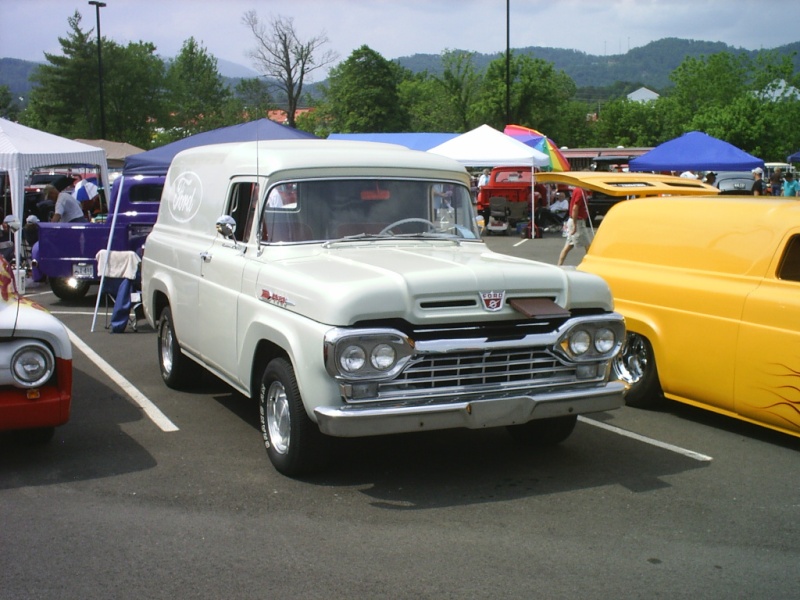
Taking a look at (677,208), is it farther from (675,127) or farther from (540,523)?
(675,127)

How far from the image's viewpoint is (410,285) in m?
5.28

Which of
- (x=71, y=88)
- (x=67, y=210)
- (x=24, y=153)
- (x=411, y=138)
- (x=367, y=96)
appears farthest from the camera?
(x=367, y=96)

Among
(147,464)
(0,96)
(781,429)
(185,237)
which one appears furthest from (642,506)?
(0,96)

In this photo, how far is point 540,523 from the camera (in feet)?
16.6

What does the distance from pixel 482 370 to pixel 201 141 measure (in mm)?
10715

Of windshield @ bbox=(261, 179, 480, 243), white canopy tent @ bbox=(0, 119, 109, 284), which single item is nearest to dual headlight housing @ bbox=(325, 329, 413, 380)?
windshield @ bbox=(261, 179, 480, 243)

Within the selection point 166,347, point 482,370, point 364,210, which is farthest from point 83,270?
point 482,370

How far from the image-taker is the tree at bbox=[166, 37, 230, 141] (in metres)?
73.5

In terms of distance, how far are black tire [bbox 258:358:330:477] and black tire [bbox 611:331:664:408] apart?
10.3 feet

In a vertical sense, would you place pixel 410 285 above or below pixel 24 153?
below

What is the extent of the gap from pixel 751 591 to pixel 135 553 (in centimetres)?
300

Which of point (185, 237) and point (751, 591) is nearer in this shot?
point (751, 591)

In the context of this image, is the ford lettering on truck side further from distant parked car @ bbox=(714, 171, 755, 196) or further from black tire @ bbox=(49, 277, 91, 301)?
distant parked car @ bbox=(714, 171, 755, 196)

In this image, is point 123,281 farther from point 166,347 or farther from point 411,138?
point 411,138
